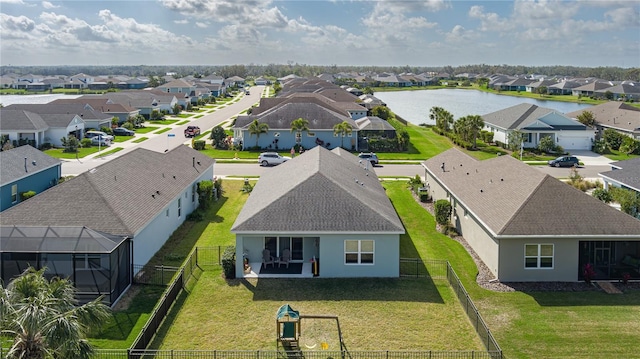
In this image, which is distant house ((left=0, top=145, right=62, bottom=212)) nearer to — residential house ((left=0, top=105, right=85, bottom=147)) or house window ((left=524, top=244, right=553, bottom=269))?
residential house ((left=0, top=105, right=85, bottom=147))

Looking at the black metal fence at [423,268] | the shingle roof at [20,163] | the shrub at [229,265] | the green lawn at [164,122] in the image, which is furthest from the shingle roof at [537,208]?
the green lawn at [164,122]

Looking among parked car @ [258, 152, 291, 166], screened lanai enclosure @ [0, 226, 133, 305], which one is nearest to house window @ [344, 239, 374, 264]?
screened lanai enclosure @ [0, 226, 133, 305]

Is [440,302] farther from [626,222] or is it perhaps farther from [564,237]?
[626,222]

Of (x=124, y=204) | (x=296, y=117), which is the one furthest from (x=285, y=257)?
(x=296, y=117)

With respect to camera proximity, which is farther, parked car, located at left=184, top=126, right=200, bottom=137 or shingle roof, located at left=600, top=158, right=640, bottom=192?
parked car, located at left=184, top=126, right=200, bottom=137

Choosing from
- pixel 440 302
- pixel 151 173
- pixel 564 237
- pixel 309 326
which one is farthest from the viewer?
pixel 151 173

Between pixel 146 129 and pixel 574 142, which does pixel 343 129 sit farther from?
pixel 146 129

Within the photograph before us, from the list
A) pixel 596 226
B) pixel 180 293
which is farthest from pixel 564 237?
pixel 180 293
